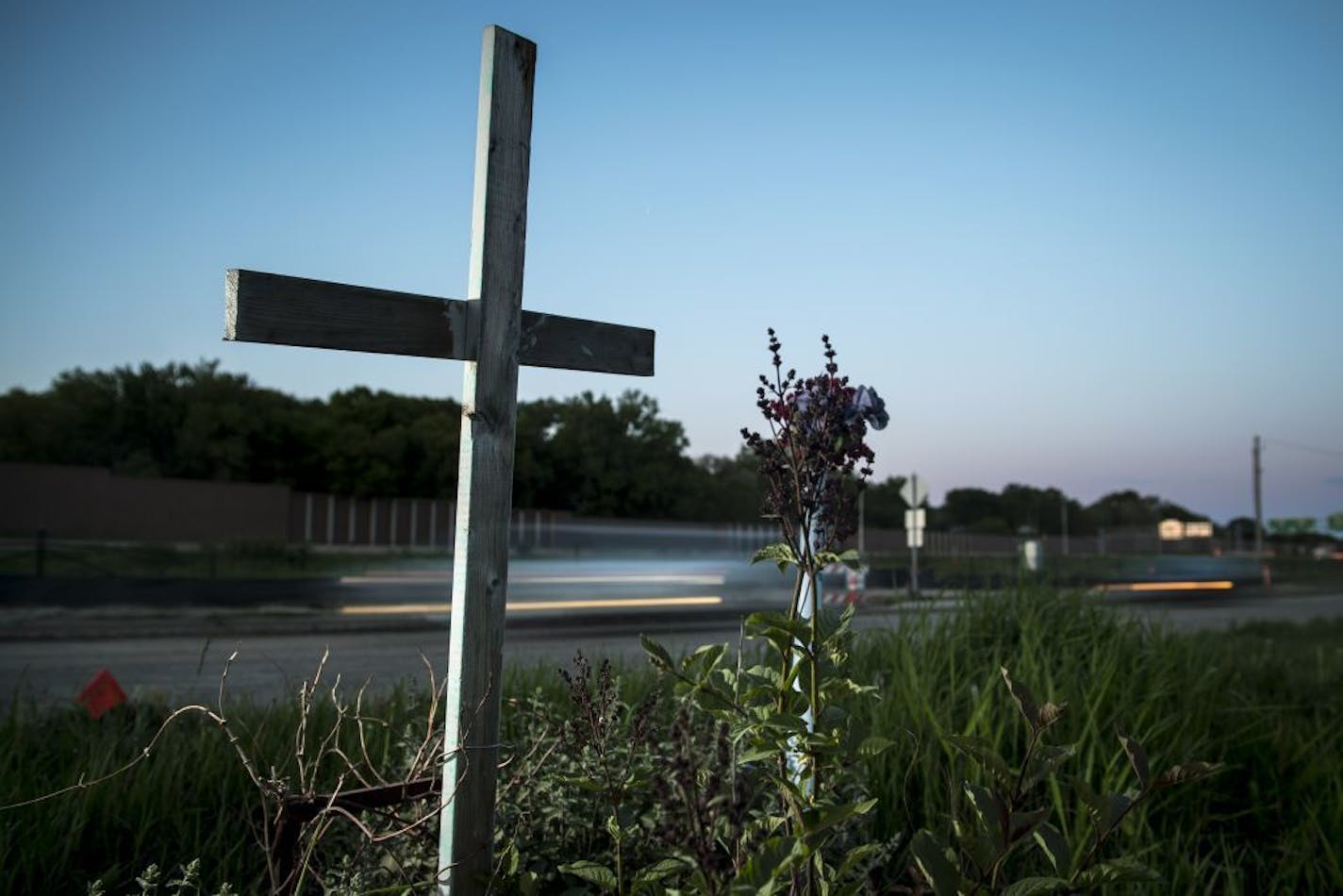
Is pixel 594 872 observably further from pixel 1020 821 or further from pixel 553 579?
pixel 553 579

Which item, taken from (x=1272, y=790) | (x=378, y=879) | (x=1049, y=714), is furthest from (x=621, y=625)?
(x=1049, y=714)

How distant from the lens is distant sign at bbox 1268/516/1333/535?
81.6 meters

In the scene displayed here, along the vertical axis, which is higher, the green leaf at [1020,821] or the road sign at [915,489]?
the road sign at [915,489]

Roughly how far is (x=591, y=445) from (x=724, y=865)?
32661 millimetres

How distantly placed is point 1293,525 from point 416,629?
88.4 m

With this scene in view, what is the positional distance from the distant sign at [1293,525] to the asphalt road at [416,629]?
62434 millimetres

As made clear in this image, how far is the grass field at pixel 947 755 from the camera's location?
3.00m

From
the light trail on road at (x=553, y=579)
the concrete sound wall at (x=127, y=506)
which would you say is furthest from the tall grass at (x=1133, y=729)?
the concrete sound wall at (x=127, y=506)

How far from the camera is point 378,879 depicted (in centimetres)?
260

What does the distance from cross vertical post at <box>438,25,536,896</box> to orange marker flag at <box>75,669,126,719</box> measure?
9.61 feet

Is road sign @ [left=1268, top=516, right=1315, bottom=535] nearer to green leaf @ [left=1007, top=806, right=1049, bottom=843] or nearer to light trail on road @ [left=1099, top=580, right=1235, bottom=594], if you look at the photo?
light trail on road @ [left=1099, top=580, right=1235, bottom=594]

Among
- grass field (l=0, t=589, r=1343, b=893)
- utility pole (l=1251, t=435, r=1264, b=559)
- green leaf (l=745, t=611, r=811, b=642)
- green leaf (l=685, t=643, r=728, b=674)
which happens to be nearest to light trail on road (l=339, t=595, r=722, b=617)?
grass field (l=0, t=589, r=1343, b=893)

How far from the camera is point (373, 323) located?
2.38 m

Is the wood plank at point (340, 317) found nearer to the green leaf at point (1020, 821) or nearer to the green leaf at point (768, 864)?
the green leaf at point (768, 864)
